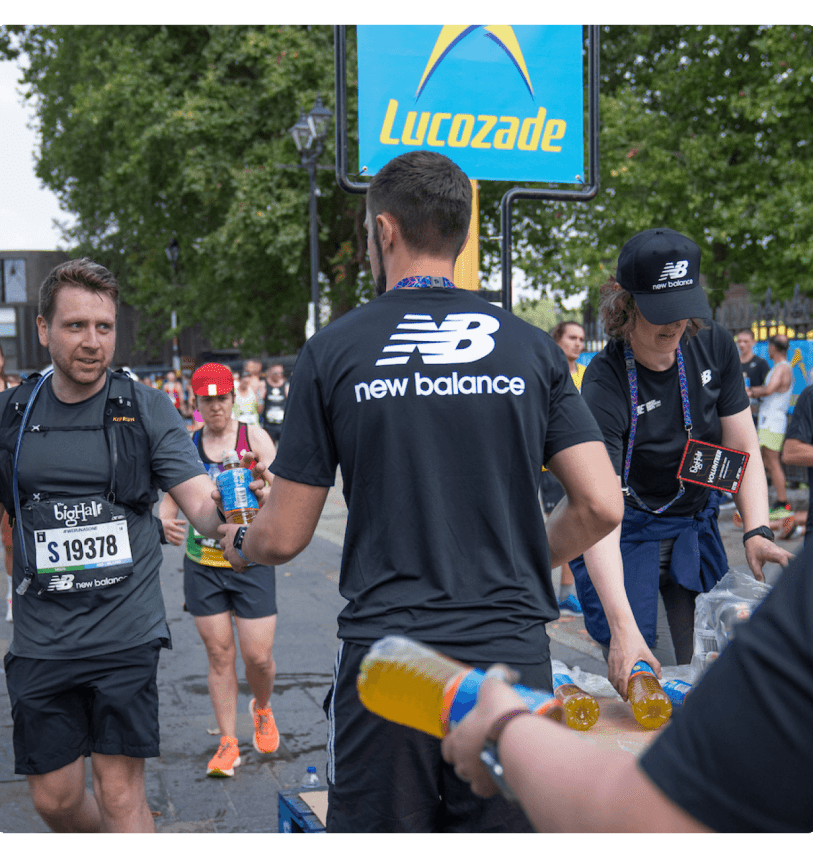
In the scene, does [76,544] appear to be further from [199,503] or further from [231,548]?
[231,548]

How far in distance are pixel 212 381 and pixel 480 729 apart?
410 centimetres

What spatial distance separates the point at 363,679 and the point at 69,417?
2.14 meters

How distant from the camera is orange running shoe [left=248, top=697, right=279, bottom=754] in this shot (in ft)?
15.9

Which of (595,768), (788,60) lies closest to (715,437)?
(595,768)

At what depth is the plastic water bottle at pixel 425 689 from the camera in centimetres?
125

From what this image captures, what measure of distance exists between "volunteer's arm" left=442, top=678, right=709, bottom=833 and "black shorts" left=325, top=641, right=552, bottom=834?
2.74 ft

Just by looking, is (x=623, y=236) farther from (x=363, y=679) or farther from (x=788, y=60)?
(x=363, y=679)

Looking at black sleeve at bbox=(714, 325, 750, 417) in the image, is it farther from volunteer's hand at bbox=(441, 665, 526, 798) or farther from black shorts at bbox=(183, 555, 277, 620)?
black shorts at bbox=(183, 555, 277, 620)

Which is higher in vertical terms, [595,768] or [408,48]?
[408,48]

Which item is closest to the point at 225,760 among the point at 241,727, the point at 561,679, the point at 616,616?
the point at 241,727

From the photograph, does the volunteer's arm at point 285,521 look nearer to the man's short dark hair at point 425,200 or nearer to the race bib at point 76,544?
the man's short dark hair at point 425,200

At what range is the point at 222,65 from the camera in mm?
22453

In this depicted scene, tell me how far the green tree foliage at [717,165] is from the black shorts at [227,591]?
15.4m

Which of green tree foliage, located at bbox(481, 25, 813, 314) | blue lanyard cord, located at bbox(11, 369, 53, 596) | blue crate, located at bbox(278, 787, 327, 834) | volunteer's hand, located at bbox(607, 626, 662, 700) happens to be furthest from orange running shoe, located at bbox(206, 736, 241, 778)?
green tree foliage, located at bbox(481, 25, 813, 314)
